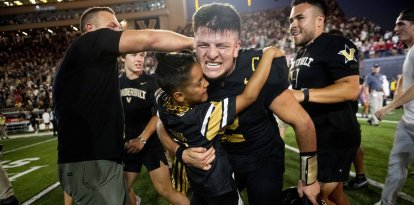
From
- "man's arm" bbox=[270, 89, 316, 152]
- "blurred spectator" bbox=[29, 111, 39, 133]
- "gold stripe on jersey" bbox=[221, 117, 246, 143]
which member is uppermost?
"man's arm" bbox=[270, 89, 316, 152]

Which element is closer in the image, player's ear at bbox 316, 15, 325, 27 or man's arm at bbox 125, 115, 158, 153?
player's ear at bbox 316, 15, 325, 27

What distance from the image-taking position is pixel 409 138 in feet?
11.1

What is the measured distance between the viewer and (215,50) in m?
2.15

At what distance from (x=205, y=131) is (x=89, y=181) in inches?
37.4

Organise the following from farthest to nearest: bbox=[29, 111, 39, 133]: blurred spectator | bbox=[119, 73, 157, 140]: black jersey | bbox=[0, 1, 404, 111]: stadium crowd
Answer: bbox=[0, 1, 404, 111]: stadium crowd < bbox=[29, 111, 39, 133]: blurred spectator < bbox=[119, 73, 157, 140]: black jersey

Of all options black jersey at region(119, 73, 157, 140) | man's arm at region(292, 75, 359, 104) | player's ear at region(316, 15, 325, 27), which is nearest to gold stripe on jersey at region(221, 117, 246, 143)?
man's arm at region(292, 75, 359, 104)

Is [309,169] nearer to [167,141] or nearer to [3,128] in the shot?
[167,141]

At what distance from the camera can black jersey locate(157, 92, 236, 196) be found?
200 centimetres

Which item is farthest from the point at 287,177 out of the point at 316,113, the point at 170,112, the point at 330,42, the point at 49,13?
the point at 49,13

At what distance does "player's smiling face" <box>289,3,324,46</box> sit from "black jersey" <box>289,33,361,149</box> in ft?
0.33

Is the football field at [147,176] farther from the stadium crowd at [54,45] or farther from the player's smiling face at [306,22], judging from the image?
the stadium crowd at [54,45]

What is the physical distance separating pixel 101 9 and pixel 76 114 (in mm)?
1017

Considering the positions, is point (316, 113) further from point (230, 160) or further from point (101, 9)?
point (101, 9)

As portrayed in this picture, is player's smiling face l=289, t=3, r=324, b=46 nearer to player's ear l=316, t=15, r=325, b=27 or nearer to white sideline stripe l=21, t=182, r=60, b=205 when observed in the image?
player's ear l=316, t=15, r=325, b=27
